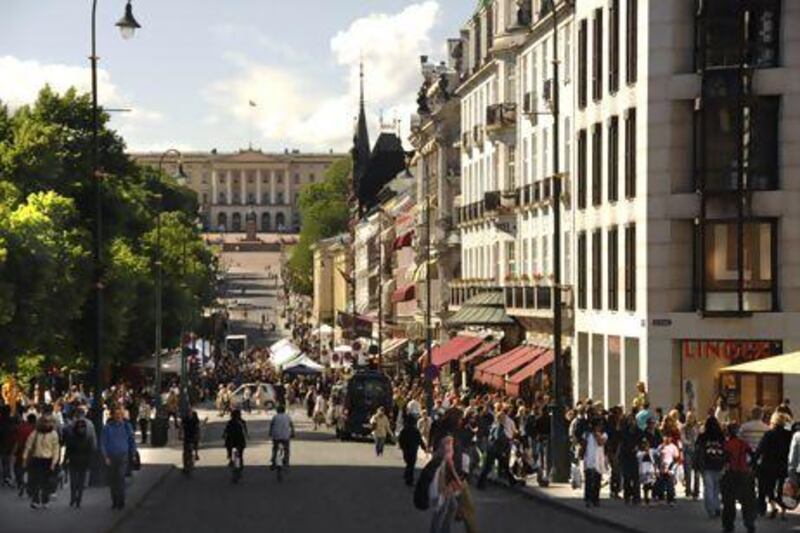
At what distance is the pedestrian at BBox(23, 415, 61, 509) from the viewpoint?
3120cm

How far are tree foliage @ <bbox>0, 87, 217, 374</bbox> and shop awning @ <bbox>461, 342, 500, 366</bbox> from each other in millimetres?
11807

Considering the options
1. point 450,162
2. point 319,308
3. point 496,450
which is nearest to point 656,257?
point 496,450

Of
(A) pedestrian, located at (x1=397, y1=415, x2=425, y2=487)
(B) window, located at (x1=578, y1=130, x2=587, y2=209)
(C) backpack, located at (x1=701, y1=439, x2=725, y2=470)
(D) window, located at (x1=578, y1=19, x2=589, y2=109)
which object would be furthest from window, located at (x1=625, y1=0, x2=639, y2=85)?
(C) backpack, located at (x1=701, y1=439, x2=725, y2=470)

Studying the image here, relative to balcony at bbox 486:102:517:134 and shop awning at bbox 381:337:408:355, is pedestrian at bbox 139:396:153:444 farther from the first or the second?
shop awning at bbox 381:337:408:355

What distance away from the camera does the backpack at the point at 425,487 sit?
74.3 ft

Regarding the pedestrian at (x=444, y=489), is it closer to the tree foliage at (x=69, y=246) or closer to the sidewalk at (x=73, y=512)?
the sidewalk at (x=73, y=512)

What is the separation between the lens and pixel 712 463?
2894 centimetres

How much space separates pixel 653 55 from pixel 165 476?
45.7ft

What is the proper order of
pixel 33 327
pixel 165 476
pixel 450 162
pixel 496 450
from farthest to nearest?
1. pixel 450 162
2. pixel 33 327
3. pixel 165 476
4. pixel 496 450

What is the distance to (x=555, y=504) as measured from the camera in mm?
32875

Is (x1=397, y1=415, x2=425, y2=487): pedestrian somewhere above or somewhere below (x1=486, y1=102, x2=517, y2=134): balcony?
below

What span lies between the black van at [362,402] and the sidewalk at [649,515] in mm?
26003

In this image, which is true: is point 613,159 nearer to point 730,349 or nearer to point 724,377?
point 730,349

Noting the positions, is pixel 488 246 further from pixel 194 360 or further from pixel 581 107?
pixel 194 360
